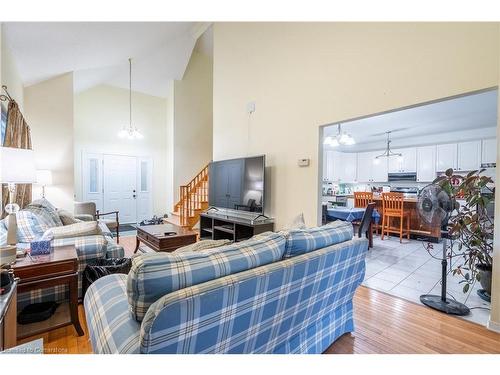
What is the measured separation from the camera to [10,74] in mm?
3064

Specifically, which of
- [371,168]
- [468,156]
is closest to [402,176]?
[371,168]

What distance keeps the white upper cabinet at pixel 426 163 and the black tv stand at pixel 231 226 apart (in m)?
4.64

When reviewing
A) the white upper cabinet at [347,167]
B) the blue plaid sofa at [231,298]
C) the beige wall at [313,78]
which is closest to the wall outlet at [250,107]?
the beige wall at [313,78]

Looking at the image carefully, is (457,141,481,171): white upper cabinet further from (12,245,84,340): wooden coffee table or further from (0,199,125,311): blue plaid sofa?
(12,245,84,340): wooden coffee table

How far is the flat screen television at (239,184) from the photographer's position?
3454 mm

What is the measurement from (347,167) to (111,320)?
743 cm

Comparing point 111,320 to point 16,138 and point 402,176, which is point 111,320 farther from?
point 402,176

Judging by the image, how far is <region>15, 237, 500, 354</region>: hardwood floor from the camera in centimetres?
166

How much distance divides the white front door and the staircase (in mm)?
1669

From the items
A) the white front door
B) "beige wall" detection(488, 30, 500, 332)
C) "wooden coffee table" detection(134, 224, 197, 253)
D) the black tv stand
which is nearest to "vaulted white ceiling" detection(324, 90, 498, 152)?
"beige wall" detection(488, 30, 500, 332)

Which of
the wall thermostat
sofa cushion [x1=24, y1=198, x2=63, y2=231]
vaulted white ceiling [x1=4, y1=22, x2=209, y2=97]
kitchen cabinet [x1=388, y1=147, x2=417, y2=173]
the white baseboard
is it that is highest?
vaulted white ceiling [x1=4, y1=22, x2=209, y2=97]

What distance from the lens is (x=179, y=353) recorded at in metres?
0.87
